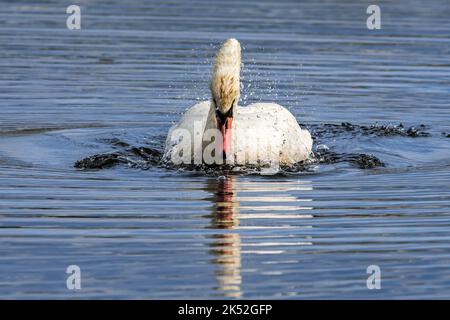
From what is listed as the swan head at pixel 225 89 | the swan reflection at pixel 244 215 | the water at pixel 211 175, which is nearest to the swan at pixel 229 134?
the swan head at pixel 225 89

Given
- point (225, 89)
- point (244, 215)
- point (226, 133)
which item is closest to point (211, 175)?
point (226, 133)

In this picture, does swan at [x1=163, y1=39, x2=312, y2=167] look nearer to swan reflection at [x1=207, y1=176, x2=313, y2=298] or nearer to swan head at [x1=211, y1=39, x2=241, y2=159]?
swan head at [x1=211, y1=39, x2=241, y2=159]

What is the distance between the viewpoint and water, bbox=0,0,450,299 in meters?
9.84

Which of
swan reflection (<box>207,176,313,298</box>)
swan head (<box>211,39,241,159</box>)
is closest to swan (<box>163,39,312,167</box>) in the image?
swan head (<box>211,39,241,159</box>)

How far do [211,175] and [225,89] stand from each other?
934 millimetres

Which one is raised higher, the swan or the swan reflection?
the swan

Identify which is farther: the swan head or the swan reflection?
the swan head

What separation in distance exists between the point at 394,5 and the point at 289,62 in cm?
766

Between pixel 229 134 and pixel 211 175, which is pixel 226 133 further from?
pixel 211 175

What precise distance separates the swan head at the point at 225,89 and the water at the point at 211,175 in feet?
1.87

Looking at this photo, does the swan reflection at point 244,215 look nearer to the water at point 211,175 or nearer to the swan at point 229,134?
the water at point 211,175

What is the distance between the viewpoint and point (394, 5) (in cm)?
2914

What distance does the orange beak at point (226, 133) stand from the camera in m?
13.8

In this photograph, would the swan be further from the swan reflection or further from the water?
the swan reflection
